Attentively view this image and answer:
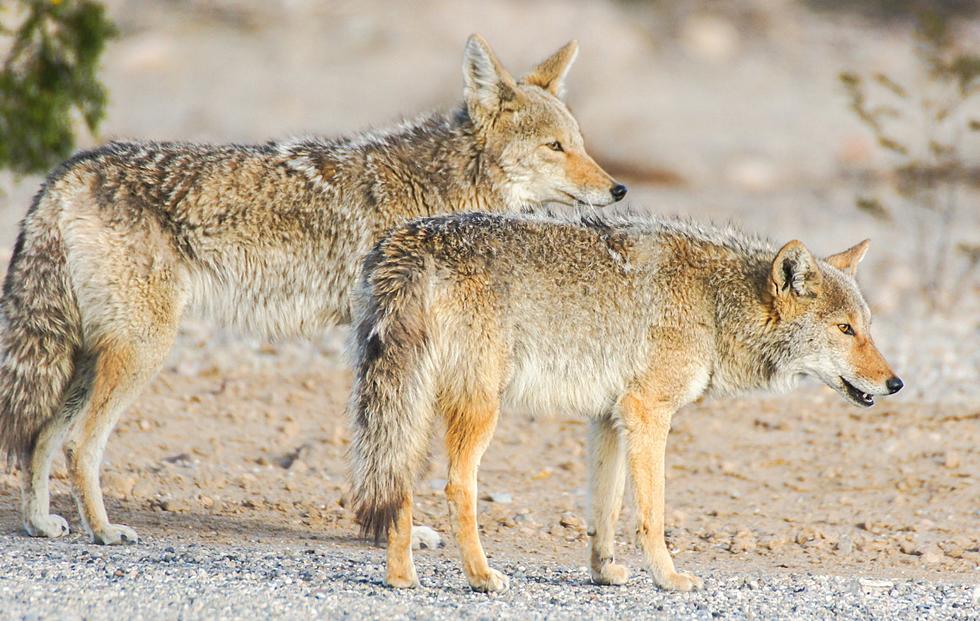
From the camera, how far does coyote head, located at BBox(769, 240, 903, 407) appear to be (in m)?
6.96

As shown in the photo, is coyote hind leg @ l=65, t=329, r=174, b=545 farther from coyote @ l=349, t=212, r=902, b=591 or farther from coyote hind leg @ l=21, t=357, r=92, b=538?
coyote @ l=349, t=212, r=902, b=591

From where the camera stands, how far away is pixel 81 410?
7.59 meters

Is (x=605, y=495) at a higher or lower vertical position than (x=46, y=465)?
higher

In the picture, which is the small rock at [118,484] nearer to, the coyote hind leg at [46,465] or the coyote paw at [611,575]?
the coyote hind leg at [46,465]

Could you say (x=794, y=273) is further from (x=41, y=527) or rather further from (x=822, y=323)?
(x=41, y=527)

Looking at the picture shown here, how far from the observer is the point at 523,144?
8641 millimetres

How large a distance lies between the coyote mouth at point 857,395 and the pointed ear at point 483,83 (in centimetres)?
306

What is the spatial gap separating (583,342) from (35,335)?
3098 millimetres

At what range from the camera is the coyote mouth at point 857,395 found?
274 inches

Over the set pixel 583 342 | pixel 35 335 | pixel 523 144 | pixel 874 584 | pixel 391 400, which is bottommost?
pixel 874 584

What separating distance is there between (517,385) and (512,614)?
120 cm

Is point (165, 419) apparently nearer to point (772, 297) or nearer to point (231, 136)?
point (772, 297)

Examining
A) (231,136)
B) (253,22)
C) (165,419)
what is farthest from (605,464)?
(253,22)

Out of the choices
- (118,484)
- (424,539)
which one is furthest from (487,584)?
(118,484)
